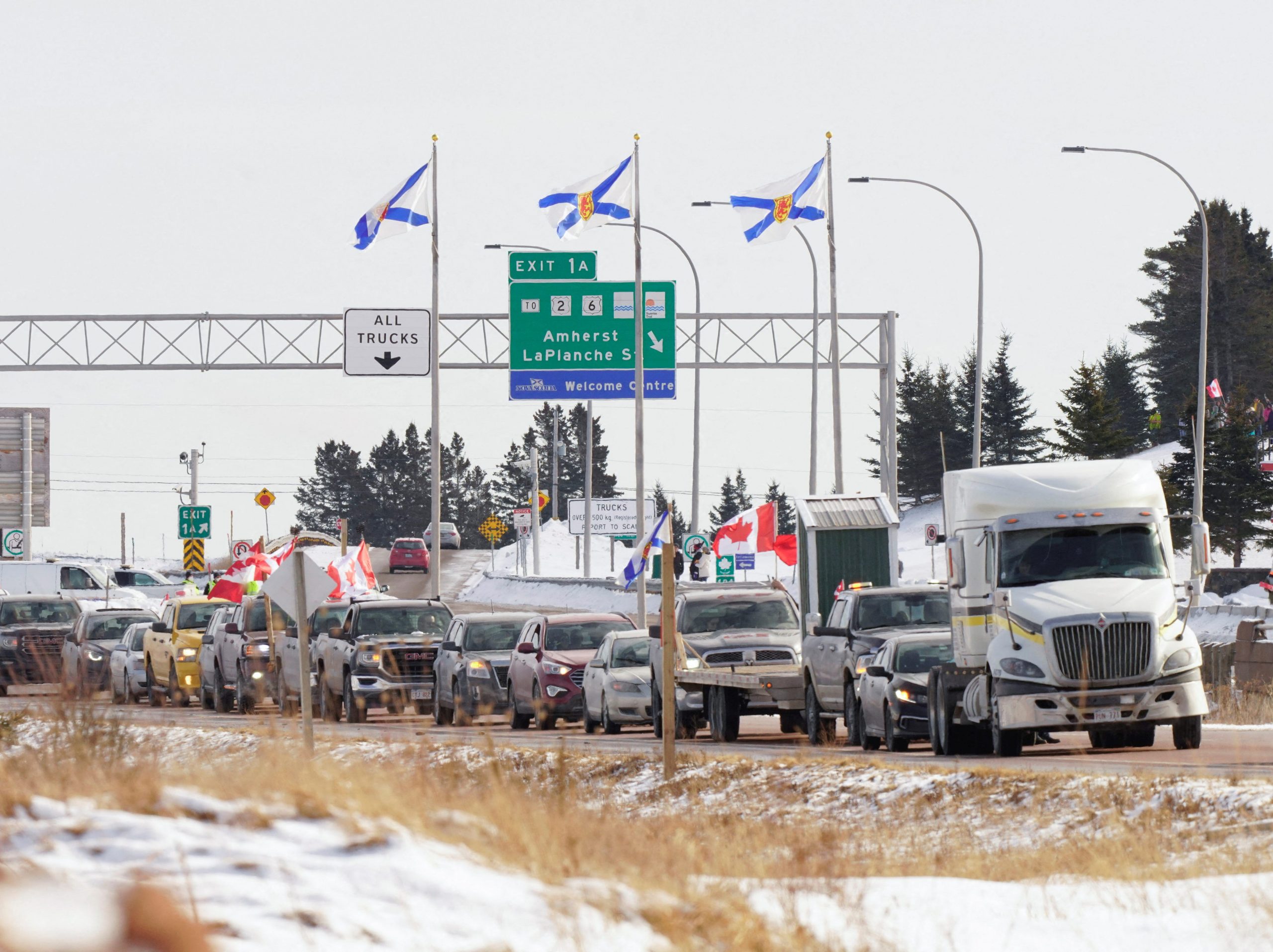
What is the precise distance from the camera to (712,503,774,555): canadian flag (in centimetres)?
5025

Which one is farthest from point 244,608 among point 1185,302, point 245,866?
point 1185,302

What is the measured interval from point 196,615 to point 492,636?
1042 centimetres

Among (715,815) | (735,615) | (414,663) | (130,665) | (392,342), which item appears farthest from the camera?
(392,342)

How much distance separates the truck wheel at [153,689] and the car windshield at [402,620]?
828cm

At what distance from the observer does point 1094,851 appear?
12211mm

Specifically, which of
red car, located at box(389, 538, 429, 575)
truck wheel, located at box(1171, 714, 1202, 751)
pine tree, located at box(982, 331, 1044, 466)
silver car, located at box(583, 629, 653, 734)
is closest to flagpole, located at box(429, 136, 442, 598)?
silver car, located at box(583, 629, 653, 734)

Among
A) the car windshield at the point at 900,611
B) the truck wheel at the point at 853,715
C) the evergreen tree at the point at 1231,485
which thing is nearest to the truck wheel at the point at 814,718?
the truck wheel at the point at 853,715

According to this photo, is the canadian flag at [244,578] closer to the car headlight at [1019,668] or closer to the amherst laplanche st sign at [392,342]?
the amherst laplanche st sign at [392,342]

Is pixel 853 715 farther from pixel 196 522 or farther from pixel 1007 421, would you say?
pixel 1007 421

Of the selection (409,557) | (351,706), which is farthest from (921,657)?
(409,557)

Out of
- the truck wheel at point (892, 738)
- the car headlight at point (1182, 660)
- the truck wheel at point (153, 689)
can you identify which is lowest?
the truck wheel at point (153, 689)

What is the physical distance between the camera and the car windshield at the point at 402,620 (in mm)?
33188

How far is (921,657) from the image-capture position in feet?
74.7

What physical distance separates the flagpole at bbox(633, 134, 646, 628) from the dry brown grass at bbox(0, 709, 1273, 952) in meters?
21.8
